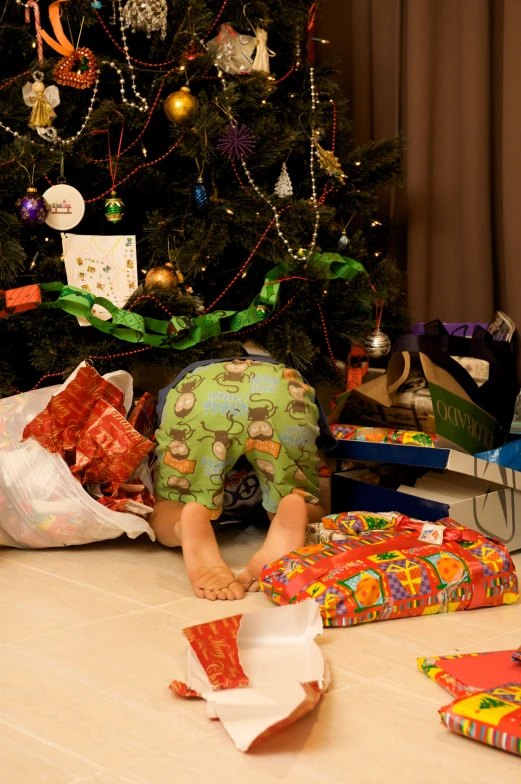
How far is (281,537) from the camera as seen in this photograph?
144 cm

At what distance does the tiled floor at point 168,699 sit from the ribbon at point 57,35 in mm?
1015

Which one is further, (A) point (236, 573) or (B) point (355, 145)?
(B) point (355, 145)

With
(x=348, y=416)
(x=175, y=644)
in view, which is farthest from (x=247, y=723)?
(x=348, y=416)

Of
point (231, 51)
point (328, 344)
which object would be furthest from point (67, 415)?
point (231, 51)

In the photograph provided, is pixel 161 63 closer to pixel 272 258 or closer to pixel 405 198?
pixel 272 258

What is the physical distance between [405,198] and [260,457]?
3.10 feet

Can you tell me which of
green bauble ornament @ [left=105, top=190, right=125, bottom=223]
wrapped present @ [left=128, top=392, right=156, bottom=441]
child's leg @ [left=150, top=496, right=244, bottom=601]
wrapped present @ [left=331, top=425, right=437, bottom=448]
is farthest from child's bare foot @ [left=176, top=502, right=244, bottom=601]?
green bauble ornament @ [left=105, top=190, right=125, bottom=223]

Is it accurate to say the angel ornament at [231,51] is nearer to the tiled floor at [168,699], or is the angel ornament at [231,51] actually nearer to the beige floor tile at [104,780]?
the tiled floor at [168,699]

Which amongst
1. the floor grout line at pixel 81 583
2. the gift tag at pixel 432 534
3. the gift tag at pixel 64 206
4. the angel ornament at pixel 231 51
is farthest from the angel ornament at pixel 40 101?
the gift tag at pixel 432 534

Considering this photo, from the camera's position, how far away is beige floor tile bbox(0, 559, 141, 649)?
3.95ft

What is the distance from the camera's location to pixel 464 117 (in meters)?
2.00

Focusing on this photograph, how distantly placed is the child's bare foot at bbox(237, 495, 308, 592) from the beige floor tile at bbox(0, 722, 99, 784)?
51 centimetres

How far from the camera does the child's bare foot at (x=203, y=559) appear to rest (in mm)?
1330

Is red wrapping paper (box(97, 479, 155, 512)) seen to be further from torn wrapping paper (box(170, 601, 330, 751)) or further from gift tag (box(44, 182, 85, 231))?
Answer: gift tag (box(44, 182, 85, 231))
